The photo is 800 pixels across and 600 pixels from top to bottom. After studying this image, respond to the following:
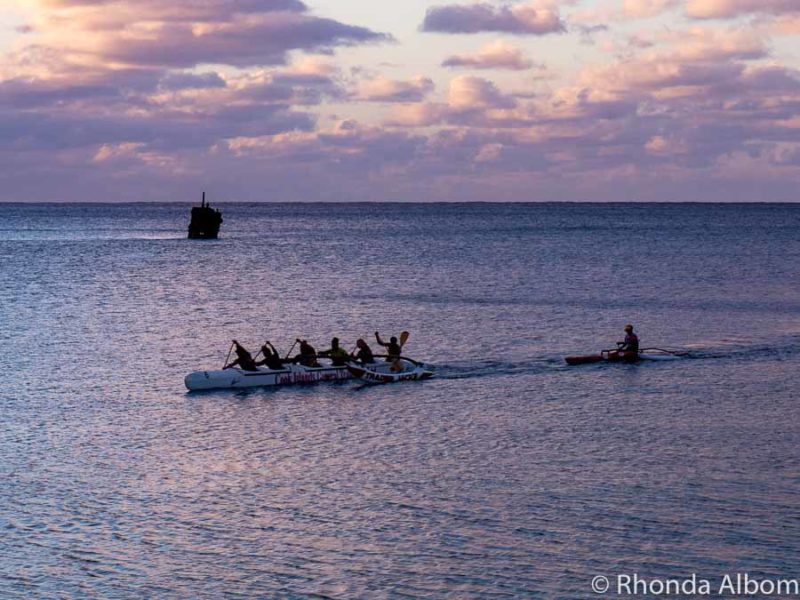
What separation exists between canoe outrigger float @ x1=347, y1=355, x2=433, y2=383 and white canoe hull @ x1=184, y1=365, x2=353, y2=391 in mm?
402

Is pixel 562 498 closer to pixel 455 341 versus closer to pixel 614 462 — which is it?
pixel 614 462

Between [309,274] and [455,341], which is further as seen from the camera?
[309,274]

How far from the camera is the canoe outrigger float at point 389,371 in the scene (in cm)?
3900

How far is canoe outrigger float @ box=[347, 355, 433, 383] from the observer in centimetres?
3900

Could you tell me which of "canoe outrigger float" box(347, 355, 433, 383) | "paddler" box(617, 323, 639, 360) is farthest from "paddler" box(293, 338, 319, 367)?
"paddler" box(617, 323, 639, 360)

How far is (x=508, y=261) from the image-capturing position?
105 m

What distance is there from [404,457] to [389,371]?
12054 mm

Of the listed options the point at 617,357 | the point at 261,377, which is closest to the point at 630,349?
the point at 617,357

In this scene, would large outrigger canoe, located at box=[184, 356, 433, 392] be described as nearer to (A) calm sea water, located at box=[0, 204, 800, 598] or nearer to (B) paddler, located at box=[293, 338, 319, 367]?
(B) paddler, located at box=[293, 338, 319, 367]

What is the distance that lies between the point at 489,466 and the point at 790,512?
23.2 ft

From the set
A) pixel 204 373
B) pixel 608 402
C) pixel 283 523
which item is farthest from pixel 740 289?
pixel 283 523

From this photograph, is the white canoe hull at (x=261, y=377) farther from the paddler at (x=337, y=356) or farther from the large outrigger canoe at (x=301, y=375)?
the paddler at (x=337, y=356)

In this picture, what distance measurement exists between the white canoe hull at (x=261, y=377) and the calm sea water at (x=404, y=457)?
681 mm

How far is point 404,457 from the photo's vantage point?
27312mm
